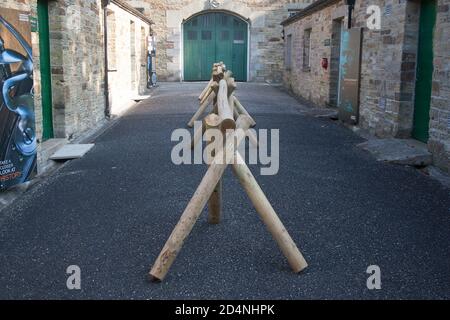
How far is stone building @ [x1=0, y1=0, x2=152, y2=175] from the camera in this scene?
7.47m

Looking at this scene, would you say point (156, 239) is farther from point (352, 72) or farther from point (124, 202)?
point (352, 72)

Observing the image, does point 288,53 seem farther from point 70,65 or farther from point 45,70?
point 45,70

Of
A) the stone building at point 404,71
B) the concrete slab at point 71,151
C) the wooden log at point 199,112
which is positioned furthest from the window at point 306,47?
the concrete slab at point 71,151

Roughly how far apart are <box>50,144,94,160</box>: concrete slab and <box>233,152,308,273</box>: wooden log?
4.61 m

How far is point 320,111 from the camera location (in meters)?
13.6

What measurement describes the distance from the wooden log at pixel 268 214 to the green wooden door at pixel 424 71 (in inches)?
209

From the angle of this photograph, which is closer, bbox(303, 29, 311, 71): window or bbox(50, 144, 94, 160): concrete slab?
bbox(50, 144, 94, 160): concrete slab

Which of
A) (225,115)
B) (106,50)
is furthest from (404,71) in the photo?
(106,50)

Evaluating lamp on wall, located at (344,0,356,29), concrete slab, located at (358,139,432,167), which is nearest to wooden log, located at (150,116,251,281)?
concrete slab, located at (358,139,432,167)

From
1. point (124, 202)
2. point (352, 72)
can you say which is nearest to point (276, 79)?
point (352, 72)

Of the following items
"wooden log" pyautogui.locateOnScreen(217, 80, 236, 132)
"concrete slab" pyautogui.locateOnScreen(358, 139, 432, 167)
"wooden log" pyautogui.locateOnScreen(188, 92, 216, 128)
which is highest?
"wooden log" pyautogui.locateOnScreen(217, 80, 236, 132)

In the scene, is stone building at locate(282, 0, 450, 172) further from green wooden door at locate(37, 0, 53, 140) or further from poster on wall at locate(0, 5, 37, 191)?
→ green wooden door at locate(37, 0, 53, 140)

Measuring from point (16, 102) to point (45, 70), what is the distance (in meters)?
2.93

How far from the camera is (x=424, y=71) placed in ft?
27.8
